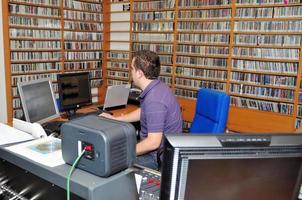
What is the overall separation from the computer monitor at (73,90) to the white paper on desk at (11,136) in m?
1.41

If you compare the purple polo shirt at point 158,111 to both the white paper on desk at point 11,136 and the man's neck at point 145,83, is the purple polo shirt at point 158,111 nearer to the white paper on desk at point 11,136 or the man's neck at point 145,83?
the man's neck at point 145,83

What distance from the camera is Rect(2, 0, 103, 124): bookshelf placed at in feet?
14.1

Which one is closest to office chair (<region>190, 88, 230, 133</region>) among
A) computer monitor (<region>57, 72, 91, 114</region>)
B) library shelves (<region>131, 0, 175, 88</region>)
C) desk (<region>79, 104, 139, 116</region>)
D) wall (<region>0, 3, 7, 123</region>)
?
desk (<region>79, 104, 139, 116</region>)

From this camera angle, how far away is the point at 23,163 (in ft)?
3.34

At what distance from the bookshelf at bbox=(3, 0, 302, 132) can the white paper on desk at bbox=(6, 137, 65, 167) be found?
3.33m

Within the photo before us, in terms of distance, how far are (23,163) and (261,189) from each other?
Answer: 0.76 metres

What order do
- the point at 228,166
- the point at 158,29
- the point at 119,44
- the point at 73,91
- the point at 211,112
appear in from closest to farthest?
the point at 228,166
the point at 211,112
the point at 73,91
the point at 158,29
the point at 119,44

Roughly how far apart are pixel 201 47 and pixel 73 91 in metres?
2.25

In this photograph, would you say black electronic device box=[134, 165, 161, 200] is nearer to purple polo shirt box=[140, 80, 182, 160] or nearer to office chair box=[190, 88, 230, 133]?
purple polo shirt box=[140, 80, 182, 160]

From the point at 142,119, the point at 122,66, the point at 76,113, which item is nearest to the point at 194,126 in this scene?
the point at 142,119

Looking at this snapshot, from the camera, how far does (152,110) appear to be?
2.01 meters

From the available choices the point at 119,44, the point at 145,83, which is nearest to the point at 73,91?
the point at 145,83

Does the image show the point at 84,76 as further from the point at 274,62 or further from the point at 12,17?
the point at 274,62

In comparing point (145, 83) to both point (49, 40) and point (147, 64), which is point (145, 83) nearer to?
point (147, 64)
